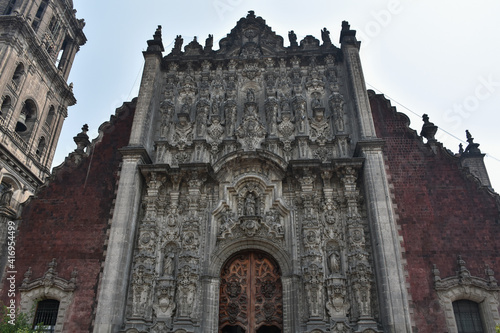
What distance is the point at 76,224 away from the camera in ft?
49.3

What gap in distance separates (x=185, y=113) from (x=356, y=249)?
29.5 ft

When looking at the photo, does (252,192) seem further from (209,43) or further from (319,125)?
(209,43)

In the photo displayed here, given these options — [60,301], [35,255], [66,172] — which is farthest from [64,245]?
[66,172]

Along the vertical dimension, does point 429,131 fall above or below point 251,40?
below

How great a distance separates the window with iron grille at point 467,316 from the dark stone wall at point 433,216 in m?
0.75

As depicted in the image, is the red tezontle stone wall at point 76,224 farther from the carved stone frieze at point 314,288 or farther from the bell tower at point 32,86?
the bell tower at point 32,86

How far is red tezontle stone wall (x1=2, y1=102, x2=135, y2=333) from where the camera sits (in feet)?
45.4

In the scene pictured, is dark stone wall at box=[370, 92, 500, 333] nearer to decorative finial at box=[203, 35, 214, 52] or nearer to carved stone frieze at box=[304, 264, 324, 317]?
carved stone frieze at box=[304, 264, 324, 317]

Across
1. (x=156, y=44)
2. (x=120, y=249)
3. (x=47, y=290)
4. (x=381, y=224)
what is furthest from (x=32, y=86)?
(x=381, y=224)

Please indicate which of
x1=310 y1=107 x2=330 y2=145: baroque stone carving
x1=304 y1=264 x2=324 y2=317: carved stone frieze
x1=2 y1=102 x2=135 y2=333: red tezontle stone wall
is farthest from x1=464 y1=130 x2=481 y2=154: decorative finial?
x1=2 y1=102 x2=135 y2=333: red tezontle stone wall

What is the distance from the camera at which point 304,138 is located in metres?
15.8

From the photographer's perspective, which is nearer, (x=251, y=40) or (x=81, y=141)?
(x=81, y=141)

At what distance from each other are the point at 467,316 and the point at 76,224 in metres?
14.4

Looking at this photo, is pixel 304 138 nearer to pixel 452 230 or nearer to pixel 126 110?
pixel 452 230
